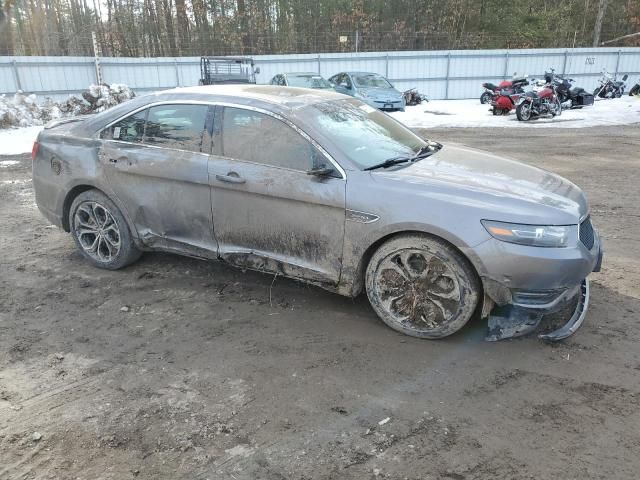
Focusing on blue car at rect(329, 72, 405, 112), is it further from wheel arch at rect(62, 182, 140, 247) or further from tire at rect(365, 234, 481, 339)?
tire at rect(365, 234, 481, 339)

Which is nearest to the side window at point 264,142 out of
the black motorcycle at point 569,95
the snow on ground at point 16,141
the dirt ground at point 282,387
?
the dirt ground at point 282,387

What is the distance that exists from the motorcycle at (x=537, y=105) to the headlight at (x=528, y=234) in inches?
577

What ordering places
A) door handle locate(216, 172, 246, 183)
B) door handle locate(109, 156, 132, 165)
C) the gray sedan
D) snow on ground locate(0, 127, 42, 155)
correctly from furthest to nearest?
snow on ground locate(0, 127, 42, 155) < door handle locate(109, 156, 132, 165) < door handle locate(216, 172, 246, 183) < the gray sedan

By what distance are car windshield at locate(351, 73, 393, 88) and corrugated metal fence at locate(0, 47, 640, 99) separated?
209 inches

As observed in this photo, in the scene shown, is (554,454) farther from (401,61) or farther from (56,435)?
(401,61)

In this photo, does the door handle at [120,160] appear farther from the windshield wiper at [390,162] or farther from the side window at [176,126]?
the windshield wiper at [390,162]

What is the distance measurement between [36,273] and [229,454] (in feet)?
11.0

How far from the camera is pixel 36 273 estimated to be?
499 centimetres

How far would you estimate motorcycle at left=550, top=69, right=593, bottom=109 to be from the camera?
18406 mm

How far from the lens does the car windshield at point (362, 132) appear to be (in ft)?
12.9

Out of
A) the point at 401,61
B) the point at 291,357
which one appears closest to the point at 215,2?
the point at 401,61

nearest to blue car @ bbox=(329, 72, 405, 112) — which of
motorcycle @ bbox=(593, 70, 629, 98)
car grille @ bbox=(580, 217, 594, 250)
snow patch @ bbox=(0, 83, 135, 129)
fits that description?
snow patch @ bbox=(0, 83, 135, 129)

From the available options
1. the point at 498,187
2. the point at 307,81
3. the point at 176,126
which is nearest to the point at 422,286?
the point at 498,187

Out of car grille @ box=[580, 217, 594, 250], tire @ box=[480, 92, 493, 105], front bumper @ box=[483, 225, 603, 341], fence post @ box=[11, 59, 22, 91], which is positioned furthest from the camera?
tire @ box=[480, 92, 493, 105]
